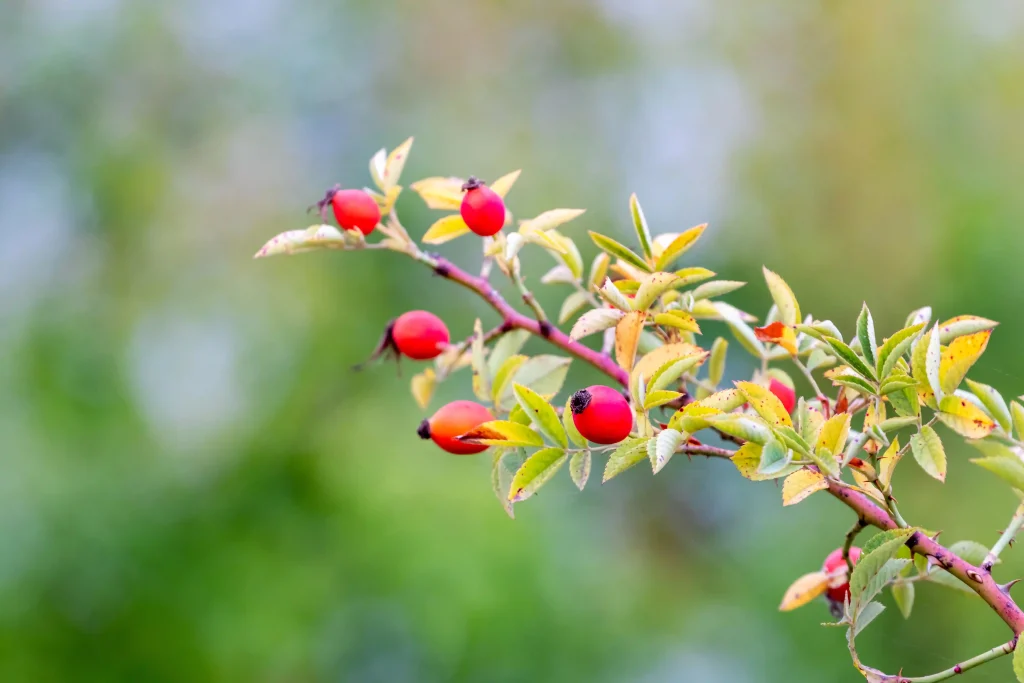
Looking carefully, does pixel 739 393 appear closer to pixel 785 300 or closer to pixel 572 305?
pixel 785 300

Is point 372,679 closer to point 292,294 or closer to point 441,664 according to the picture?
point 441,664

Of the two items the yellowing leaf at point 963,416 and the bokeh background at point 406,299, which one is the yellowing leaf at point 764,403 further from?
the bokeh background at point 406,299

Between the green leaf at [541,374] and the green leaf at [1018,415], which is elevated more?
the green leaf at [1018,415]

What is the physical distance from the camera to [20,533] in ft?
11.5

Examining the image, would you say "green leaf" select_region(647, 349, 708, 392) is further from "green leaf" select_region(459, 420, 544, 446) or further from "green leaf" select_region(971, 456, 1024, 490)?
"green leaf" select_region(971, 456, 1024, 490)

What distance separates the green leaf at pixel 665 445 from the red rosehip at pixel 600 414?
6 centimetres

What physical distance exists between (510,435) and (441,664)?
2.86m

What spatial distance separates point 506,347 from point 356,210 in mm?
192

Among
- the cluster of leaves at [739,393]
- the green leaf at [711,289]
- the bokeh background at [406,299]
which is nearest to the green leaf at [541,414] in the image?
the cluster of leaves at [739,393]

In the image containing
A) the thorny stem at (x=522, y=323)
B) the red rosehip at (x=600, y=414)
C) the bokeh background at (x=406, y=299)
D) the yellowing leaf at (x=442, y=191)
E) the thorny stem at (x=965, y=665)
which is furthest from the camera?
the bokeh background at (x=406, y=299)

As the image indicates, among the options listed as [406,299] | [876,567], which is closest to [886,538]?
[876,567]

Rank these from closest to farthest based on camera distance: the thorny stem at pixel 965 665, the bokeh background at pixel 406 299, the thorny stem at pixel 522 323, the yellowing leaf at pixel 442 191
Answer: the thorny stem at pixel 965 665 < the thorny stem at pixel 522 323 < the yellowing leaf at pixel 442 191 < the bokeh background at pixel 406 299

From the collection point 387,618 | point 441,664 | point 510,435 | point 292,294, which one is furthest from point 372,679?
point 510,435

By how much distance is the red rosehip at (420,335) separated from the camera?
886 mm
